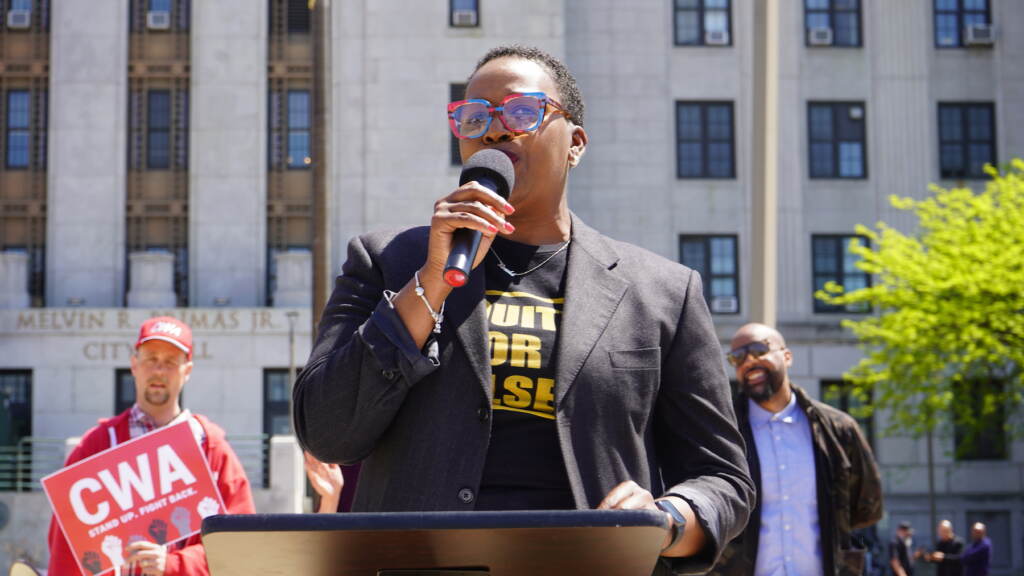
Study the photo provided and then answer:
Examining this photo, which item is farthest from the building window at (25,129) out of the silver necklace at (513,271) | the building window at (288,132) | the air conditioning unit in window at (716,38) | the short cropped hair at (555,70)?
the silver necklace at (513,271)

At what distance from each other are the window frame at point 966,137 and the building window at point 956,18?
1567mm

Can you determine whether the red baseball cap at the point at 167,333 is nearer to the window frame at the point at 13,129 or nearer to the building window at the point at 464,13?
the building window at the point at 464,13

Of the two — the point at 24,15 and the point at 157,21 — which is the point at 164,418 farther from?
the point at 24,15

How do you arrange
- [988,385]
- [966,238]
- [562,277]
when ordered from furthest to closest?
[988,385], [966,238], [562,277]

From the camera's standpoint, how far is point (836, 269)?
35.1 meters

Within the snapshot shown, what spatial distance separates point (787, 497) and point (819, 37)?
29390mm

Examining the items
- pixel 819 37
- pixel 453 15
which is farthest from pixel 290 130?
pixel 819 37

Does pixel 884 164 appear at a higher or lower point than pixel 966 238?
higher

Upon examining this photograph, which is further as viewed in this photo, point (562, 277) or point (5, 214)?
point (5, 214)

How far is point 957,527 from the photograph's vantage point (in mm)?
34500

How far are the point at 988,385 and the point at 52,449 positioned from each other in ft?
69.0

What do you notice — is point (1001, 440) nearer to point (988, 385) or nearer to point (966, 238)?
point (988, 385)

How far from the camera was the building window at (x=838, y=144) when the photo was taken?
35.4 metres

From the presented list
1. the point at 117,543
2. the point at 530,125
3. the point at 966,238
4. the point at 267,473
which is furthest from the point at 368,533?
the point at 267,473
